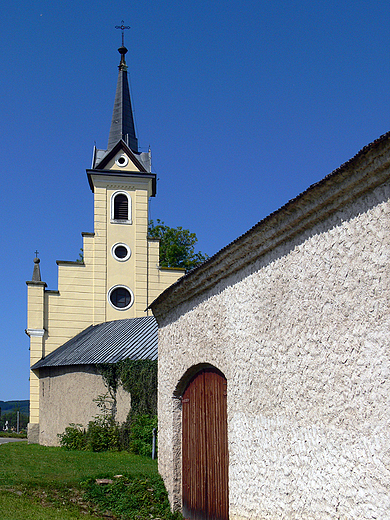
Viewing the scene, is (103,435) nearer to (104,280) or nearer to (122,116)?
(104,280)

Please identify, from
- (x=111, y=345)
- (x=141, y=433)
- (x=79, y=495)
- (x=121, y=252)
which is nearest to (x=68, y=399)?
(x=111, y=345)

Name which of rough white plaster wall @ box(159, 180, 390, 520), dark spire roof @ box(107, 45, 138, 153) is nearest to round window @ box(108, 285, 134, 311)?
dark spire roof @ box(107, 45, 138, 153)

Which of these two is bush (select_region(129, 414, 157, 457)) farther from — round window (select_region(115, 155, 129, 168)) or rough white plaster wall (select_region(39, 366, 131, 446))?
round window (select_region(115, 155, 129, 168))

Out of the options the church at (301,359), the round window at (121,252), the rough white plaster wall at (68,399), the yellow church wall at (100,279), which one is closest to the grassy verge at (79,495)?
the church at (301,359)

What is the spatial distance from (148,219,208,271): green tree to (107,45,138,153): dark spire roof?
8925 mm

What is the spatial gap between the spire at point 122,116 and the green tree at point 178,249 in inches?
351

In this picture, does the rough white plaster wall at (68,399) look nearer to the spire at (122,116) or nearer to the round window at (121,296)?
the round window at (121,296)

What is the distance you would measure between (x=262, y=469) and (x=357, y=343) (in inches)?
91.0

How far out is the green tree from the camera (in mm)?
38844

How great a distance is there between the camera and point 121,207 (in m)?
29.1

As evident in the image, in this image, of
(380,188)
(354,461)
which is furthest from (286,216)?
(354,461)

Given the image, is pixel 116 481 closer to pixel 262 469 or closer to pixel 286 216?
pixel 262 469

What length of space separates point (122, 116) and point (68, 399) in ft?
55.3

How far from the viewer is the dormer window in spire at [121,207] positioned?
28891 millimetres
